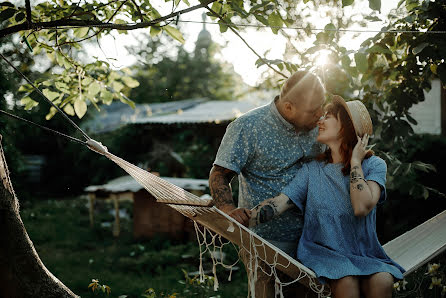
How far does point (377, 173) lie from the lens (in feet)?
6.31

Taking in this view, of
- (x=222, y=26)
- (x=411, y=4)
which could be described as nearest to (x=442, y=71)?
(x=411, y=4)

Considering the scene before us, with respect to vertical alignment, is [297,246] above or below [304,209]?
below

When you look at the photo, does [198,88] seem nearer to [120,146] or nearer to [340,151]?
[120,146]

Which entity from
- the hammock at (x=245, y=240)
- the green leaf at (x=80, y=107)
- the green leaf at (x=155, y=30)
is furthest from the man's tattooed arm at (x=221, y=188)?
the green leaf at (x=80, y=107)

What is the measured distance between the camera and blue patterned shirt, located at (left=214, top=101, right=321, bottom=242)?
6.97ft

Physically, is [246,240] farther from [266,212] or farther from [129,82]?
[129,82]

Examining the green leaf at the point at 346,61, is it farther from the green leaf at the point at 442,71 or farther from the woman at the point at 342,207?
the green leaf at the point at 442,71

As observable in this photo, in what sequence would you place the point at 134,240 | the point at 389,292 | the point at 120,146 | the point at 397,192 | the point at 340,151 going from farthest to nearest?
the point at 120,146
the point at 134,240
the point at 397,192
the point at 340,151
the point at 389,292

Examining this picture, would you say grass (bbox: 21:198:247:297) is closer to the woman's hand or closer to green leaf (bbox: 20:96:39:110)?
green leaf (bbox: 20:96:39:110)

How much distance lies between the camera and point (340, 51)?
86.8 inches

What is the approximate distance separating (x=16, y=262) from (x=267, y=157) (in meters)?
1.06

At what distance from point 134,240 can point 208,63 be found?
16.8 m

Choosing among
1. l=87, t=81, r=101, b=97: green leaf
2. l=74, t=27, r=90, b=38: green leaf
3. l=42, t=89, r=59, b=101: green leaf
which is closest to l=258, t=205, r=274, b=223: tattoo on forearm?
l=74, t=27, r=90, b=38: green leaf

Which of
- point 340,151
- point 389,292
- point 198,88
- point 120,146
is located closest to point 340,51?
point 340,151
